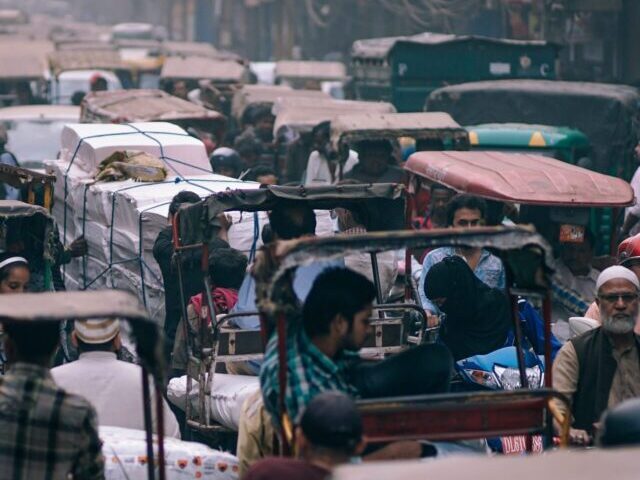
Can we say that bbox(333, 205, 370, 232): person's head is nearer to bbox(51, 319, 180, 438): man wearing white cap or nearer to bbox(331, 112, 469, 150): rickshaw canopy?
bbox(51, 319, 180, 438): man wearing white cap

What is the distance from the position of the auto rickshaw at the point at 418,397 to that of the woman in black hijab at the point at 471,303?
246 cm

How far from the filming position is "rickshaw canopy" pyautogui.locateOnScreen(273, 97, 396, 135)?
18062mm

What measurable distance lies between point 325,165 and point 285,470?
1077cm

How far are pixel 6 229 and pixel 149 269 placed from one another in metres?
1.32

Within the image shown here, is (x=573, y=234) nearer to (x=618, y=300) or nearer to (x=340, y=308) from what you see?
(x=618, y=300)

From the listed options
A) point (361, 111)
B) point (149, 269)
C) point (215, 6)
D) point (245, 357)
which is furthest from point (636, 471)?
point (215, 6)

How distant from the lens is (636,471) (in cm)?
373

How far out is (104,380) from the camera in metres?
7.07

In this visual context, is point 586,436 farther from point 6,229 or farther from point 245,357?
point 6,229

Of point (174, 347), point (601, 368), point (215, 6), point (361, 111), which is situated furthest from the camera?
point (215, 6)

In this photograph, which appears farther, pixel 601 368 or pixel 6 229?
pixel 6 229

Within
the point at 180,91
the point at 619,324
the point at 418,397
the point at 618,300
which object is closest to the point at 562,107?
the point at 180,91

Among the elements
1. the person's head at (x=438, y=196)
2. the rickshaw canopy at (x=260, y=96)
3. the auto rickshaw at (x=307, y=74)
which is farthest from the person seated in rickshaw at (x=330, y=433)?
the auto rickshaw at (x=307, y=74)

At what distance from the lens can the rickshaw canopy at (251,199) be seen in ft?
27.2
